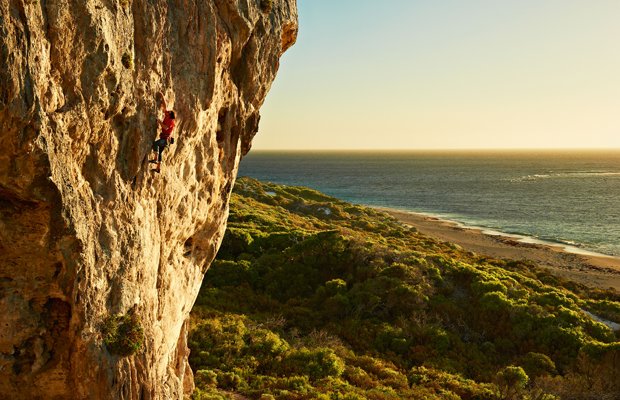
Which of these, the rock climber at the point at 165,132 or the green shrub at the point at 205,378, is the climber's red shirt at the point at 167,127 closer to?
the rock climber at the point at 165,132

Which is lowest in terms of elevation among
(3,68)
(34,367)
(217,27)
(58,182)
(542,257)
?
(542,257)

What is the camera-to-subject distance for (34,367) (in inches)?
366

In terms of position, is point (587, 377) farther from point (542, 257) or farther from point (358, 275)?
point (542, 257)

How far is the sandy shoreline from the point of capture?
50.1 m

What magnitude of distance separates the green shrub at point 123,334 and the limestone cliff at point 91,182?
0.50 feet

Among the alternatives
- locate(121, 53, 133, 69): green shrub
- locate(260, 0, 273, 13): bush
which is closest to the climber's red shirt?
locate(121, 53, 133, 69): green shrub

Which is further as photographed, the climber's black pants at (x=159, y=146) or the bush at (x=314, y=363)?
the bush at (x=314, y=363)

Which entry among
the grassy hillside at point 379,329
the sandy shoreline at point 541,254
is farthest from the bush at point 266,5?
the sandy shoreline at point 541,254

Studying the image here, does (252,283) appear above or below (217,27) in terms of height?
below

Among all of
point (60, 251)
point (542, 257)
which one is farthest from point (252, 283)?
point (542, 257)

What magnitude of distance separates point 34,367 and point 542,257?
6098 cm

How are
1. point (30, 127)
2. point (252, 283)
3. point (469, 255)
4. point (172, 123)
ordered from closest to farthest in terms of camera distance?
point (30, 127) → point (172, 123) → point (252, 283) → point (469, 255)

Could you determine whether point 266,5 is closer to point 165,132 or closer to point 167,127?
point 167,127

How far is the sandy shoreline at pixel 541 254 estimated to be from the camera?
164ft
